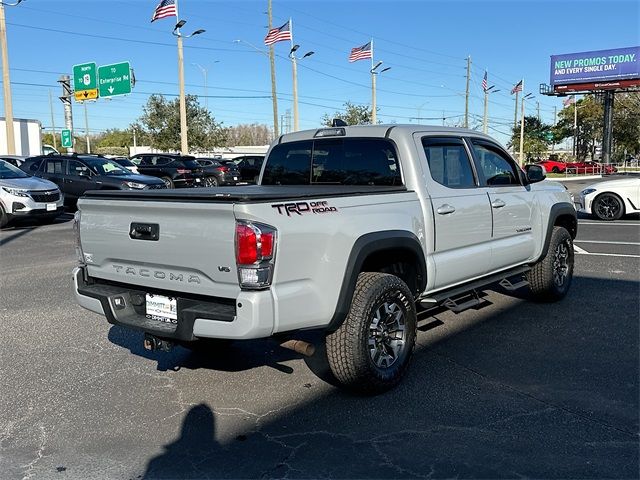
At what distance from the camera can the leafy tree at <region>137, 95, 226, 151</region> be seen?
→ 51.7 m

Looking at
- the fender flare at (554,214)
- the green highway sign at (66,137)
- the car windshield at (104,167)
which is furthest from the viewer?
the green highway sign at (66,137)

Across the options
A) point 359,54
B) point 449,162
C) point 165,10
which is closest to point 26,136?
point 165,10

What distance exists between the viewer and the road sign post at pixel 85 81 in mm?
33438

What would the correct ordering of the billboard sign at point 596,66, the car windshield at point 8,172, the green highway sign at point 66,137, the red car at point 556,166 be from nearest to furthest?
1. the car windshield at point 8,172
2. the green highway sign at point 66,137
3. the billboard sign at point 596,66
4. the red car at point 556,166

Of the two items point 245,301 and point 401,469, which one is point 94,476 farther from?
point 401,469

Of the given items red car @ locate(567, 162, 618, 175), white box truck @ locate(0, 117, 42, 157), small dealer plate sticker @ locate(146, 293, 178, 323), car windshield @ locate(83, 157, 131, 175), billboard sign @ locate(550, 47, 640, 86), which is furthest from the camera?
billboard sign @ locate(550, 47, 640, 86)

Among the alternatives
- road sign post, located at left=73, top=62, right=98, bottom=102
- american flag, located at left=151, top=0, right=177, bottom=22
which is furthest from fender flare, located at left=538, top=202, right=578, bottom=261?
road sign post, located at left=73, top=62, right=98, bottom=102

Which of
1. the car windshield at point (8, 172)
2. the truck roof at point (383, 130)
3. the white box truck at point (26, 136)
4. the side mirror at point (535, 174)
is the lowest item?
the side mirror at point (535, 174)

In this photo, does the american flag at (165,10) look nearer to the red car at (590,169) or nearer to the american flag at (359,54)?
the american flag at (359,54)

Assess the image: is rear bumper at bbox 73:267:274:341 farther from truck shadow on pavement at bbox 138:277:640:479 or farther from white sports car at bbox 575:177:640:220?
white sports car at bbox 575:177:640:220

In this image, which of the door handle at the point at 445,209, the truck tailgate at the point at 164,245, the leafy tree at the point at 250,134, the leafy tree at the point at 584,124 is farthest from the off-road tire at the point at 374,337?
the leafy tree at the point at 250,134

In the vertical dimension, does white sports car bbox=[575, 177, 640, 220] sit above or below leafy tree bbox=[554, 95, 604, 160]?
below

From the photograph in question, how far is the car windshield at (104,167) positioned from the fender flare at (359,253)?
47.4ft

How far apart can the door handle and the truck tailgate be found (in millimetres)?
2022
